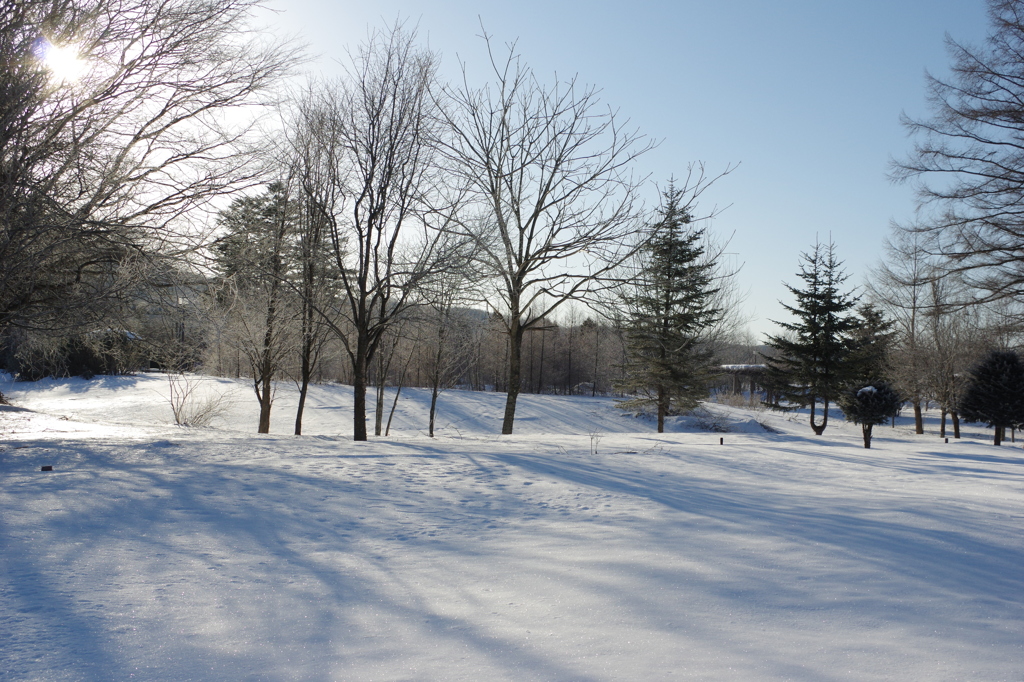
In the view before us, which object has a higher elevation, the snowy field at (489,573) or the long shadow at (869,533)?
the long shadow at (869,533)

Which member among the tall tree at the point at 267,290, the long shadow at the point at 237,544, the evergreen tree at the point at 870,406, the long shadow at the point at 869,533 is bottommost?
the long shadow at the point at 237,544

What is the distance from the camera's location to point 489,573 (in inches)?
146

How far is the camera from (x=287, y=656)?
8.67ft

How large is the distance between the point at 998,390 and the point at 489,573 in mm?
27318

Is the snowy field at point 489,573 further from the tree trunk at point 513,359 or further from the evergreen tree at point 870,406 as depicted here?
the evergreen tree at point 870,406

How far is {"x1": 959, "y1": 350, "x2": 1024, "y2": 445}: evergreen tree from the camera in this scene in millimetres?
22750

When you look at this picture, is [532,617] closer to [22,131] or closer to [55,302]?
[22,131]

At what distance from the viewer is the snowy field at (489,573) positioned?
2.60m

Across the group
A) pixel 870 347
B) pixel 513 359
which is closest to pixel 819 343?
pixel 870 347

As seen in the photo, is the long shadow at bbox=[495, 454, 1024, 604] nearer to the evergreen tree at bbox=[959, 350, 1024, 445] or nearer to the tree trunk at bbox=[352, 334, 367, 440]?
the tree trunk at bbox=[352, 334, 367, 440]

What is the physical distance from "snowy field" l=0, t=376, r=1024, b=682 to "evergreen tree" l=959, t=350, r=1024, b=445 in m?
20.3

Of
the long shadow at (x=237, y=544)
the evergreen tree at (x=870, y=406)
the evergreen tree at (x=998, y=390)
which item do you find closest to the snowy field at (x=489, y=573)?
the long shadow at (x=237, y=544)

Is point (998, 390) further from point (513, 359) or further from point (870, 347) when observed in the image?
point (513, 359)

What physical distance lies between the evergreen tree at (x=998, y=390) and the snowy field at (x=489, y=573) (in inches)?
799
